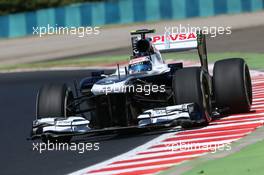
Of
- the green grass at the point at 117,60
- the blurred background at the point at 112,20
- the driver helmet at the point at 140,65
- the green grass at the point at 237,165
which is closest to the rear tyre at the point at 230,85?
the driver helmet at the point at 140,65

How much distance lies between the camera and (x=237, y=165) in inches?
361

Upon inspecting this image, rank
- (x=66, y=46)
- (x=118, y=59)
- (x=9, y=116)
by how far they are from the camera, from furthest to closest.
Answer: (x=66, y=46) < (x=118, y=59) < (x=9, y=116)

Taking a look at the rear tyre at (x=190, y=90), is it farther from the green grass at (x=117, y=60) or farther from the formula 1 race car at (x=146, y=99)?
the green grass at (x=117, y=60)

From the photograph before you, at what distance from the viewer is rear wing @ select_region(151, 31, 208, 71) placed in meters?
14.4

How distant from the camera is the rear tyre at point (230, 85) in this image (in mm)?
12922

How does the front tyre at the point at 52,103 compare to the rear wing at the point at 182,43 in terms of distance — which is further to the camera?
the rear wing at the point at 182,43

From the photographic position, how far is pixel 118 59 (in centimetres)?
3048

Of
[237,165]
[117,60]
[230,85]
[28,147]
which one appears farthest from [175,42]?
[117,60]

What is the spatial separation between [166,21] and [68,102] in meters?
35.6

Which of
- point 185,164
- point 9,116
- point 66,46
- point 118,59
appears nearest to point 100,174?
point 185,164

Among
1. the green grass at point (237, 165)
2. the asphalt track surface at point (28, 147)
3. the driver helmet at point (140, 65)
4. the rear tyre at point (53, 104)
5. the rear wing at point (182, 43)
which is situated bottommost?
the asphalt track surface at point (28, 147)

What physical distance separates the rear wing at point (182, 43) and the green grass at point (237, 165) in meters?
4.47

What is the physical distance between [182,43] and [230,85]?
5.74 ft

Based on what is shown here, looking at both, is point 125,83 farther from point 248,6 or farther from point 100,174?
point 248,6
